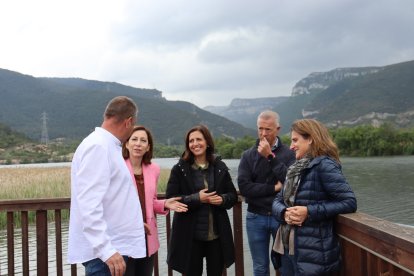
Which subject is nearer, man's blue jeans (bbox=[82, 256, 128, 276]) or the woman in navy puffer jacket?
man's blue jeans (bbox=[82, 256, 128, 276])

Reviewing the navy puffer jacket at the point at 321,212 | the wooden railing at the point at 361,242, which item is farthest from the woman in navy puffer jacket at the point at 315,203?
the wooden railing at the point at 361,242

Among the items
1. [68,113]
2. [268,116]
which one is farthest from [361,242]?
[68,113]

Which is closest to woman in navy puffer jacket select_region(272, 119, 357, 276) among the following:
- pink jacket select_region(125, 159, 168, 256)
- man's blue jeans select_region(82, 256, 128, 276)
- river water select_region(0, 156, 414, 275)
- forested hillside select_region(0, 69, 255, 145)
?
pink jacket select_region(125, 159, 168, 256)

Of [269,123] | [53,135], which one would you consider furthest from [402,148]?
[53,135]

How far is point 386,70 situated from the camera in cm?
14775

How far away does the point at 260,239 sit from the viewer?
3.44 metres

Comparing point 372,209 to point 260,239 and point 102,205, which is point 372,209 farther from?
point 102,205

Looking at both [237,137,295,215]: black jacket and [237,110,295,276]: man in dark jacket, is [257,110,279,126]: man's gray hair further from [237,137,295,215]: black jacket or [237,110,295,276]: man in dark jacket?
[237,137,295,215]: black jacket

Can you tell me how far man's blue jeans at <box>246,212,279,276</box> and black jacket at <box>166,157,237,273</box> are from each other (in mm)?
263

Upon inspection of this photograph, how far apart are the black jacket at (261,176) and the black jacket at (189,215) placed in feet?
0.49

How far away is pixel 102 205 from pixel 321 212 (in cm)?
125

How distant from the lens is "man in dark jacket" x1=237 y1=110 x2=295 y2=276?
3322 mm

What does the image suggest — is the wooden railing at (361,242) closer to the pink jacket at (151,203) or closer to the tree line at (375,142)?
the pink jacket at (151,203)

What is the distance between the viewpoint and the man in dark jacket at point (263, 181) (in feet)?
10.9
